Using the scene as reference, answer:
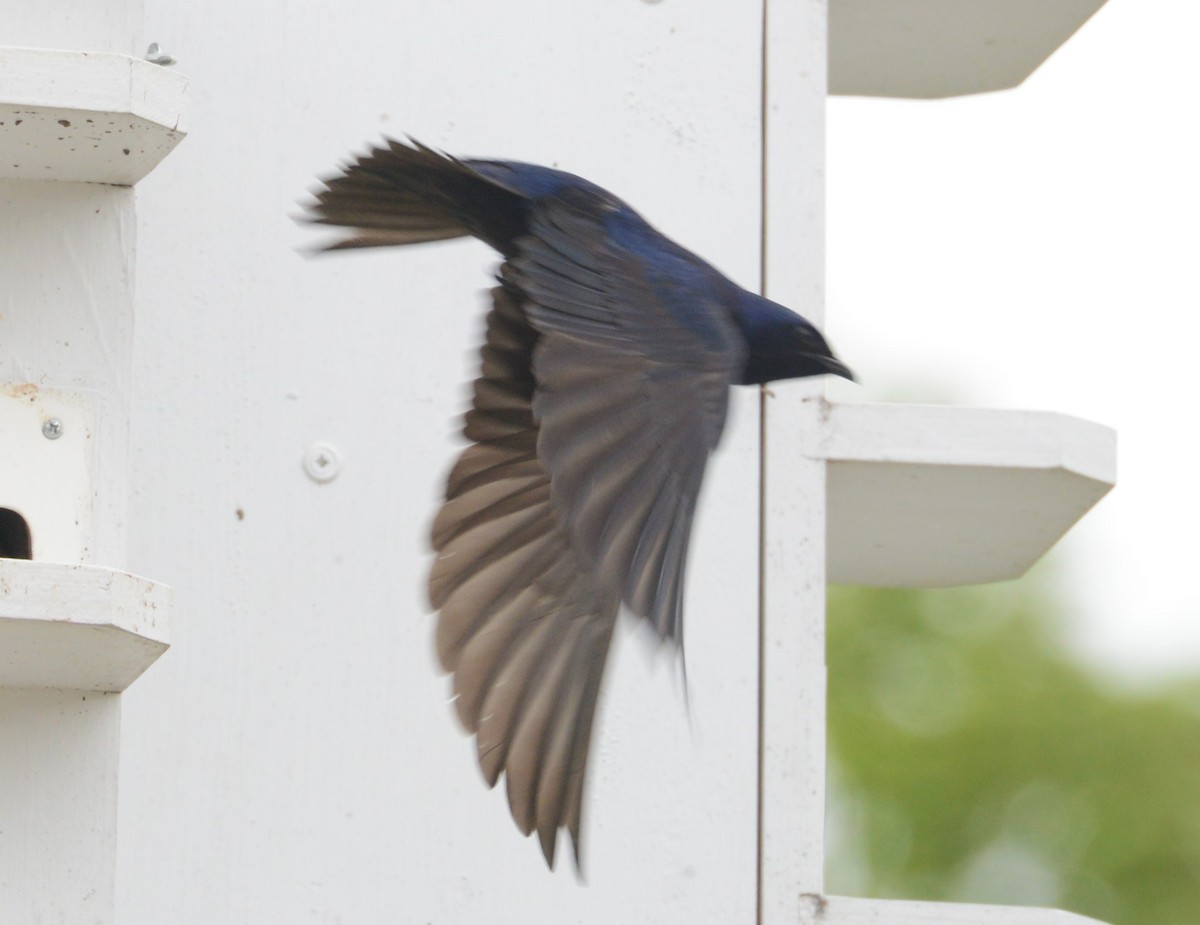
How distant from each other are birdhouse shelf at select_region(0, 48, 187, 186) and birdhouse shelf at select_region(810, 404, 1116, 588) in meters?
0.97

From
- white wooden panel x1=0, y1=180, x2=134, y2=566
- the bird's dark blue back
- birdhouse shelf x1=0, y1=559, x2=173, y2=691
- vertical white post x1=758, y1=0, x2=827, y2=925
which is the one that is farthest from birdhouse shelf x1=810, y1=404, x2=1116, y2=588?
birdhouse shelf x1=0, y1=559, x2=173, y2=691

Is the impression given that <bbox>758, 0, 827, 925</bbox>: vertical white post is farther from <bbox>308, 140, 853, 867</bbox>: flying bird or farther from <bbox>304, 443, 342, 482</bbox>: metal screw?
<bbox>304, 443, 342, 482</bbox>: metal screw

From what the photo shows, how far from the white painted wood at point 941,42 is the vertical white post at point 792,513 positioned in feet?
1.35

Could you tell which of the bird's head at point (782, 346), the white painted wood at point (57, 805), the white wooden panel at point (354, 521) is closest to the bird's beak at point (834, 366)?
the bird's head at point (782, 346)

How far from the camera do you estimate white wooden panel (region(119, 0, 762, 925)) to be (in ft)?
8.49

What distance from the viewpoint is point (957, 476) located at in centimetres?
294

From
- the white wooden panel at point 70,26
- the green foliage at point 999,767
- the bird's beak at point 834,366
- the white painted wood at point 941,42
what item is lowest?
the green foliage at point 999,767

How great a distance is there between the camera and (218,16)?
2754 mm

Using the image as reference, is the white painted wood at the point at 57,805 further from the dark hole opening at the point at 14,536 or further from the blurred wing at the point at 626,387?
the blurred wing at the point at 626,387

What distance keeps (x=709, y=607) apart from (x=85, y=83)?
39.0 inches

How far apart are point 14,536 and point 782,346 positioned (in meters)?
0.79

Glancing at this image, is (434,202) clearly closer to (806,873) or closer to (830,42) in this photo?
(806,873)

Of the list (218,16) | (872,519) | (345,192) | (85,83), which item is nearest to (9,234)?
(85,83)

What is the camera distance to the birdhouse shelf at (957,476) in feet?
9.37
